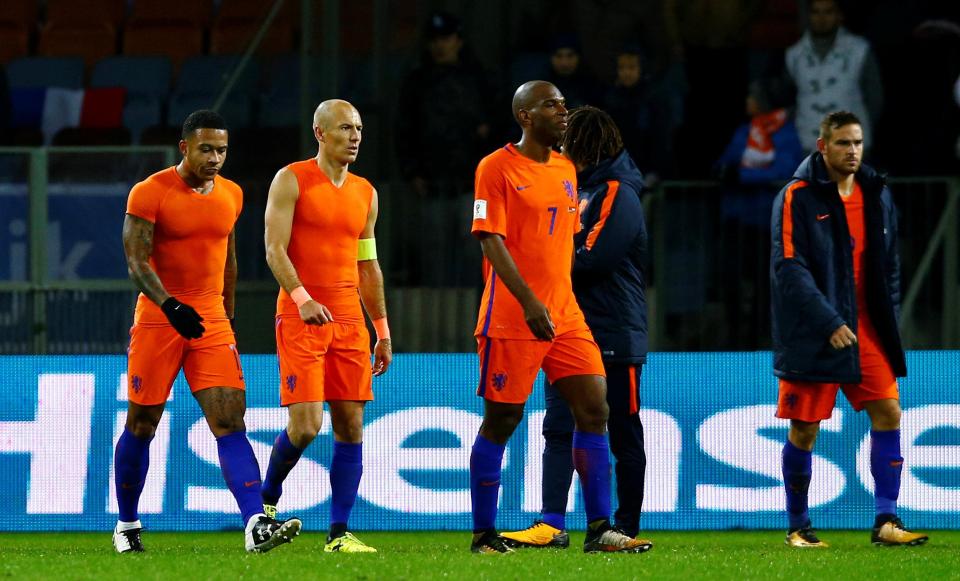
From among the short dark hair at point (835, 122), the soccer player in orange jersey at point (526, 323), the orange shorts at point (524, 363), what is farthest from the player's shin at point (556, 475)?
the short dark hair at point (835, 122)

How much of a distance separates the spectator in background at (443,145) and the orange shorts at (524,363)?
13.6 feet

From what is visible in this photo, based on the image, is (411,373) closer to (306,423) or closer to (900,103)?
(306,423)

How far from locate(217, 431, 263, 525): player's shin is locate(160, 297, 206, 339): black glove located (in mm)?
496

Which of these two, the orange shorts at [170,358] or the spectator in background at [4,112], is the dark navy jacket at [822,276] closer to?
the orange shorts at [170,358]

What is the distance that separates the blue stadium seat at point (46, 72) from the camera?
15617mm

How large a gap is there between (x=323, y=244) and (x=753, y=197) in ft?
15.0

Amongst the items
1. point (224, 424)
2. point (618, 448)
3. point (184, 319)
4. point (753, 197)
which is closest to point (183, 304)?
point (184, 319)

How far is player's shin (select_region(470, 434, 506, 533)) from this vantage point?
24.3ft

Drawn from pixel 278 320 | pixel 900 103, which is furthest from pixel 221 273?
pixel 900 103

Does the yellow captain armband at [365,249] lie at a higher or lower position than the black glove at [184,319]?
higher

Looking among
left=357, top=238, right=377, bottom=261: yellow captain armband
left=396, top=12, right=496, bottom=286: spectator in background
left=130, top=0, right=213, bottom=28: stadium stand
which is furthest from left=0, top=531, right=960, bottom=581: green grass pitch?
left=130, top=0, right=213, bottom=28: stadium stand

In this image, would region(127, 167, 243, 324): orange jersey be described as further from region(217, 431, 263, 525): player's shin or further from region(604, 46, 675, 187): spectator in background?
region(604, 46, 675, 187): spectator in background

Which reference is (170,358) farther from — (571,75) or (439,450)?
(571,75)

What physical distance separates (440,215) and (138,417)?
13.7ft
